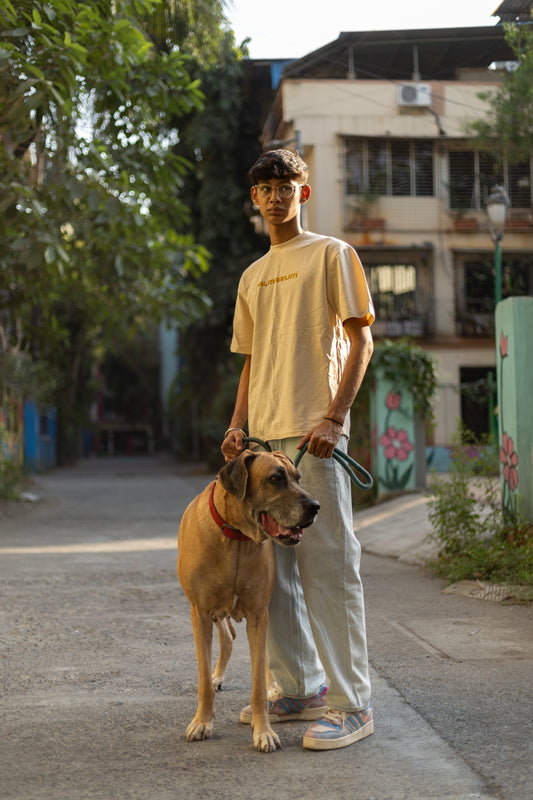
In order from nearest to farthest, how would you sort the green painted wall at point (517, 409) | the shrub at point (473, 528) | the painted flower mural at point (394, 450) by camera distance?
the shrub at point (473, 528) < the green painted wall at point (517, 409) < the painted flower mural at point (394, 450)

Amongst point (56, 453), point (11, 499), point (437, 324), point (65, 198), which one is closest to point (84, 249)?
point (65, 198)

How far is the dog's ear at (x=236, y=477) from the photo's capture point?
3.30 metres

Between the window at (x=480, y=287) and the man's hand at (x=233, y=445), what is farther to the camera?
the window at (x=480, y=287)

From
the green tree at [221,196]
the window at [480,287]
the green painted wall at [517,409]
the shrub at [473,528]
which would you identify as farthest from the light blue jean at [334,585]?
the window at [480,287]

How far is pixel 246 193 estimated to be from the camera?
82.2ft

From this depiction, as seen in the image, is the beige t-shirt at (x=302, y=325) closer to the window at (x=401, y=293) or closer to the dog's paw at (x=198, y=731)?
the dog's paw at (x=198, y=731)

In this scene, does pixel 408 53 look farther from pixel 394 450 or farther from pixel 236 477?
pixel 236 477

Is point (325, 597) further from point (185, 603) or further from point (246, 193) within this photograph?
point (246, 193)

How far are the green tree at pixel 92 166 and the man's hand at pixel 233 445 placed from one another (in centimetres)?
471

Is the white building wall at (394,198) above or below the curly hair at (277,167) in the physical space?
above

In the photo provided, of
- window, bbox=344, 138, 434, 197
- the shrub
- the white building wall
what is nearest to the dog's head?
the shrub

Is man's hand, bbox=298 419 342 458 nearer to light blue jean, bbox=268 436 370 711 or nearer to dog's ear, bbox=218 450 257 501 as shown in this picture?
light blue jean, bbox=268 436 370 711

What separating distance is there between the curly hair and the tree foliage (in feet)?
42.0

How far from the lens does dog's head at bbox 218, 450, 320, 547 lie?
3.17 m
